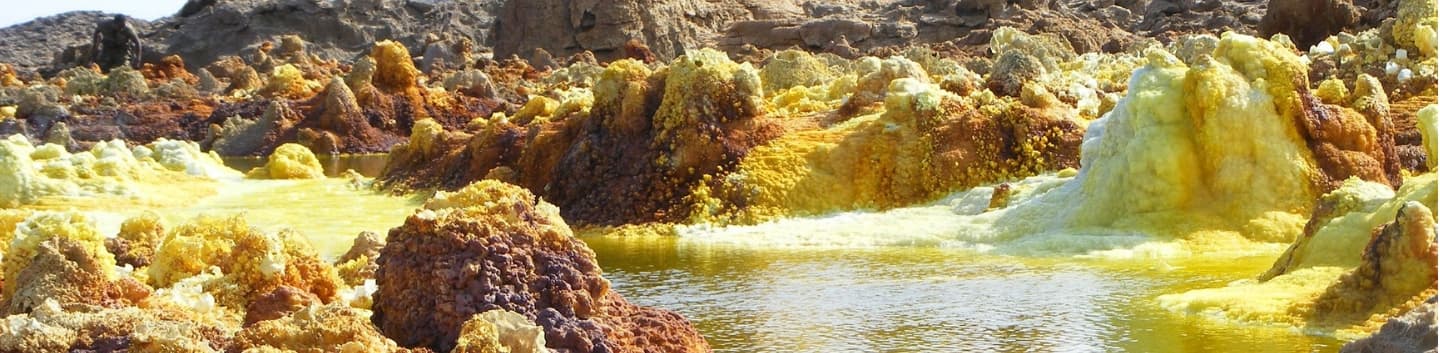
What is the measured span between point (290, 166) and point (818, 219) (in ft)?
29.4

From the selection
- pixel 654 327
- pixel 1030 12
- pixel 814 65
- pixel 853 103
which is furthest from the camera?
pixel 1030 12

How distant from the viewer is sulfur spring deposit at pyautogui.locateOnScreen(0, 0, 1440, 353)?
7059 millimetres

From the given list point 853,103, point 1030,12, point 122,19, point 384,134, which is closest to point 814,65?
point 384,134

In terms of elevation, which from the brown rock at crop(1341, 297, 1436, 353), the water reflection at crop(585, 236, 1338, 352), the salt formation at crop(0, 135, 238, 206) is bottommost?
the water reflection at crop(585, 236, 1338, 352)

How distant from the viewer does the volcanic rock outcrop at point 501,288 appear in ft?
22.3

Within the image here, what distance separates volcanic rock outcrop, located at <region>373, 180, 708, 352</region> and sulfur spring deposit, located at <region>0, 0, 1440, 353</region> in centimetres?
1

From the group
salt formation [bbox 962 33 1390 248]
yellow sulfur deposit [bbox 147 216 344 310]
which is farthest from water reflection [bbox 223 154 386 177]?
yellow sulfur deposit [bbox 147 216 344 310]

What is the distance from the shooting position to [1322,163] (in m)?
13.1

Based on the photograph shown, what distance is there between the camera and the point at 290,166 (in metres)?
22.4

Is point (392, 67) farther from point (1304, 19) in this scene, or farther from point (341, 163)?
point (1304, 19)

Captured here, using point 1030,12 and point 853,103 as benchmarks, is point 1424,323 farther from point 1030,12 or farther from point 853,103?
point 1030,12

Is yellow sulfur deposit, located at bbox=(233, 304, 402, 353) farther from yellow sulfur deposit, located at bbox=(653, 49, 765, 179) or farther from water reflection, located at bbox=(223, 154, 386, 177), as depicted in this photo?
water reflection, located at bbox=(223, 154, 386, 177)

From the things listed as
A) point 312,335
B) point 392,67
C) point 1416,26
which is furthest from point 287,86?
point 312,335

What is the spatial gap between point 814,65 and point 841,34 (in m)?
23.0
